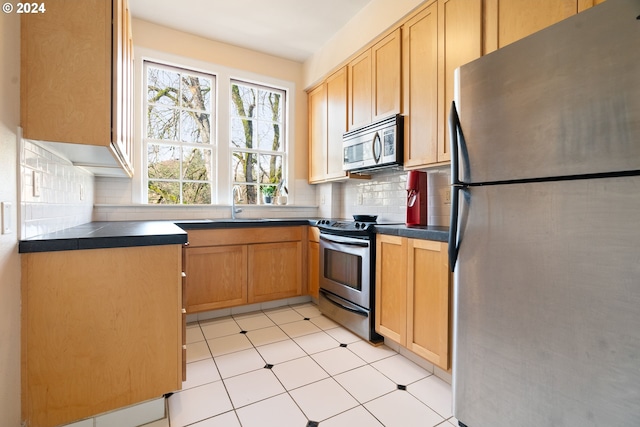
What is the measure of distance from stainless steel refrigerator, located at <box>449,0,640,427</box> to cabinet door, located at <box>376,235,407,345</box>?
75 cm

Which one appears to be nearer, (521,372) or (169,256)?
(521,372)

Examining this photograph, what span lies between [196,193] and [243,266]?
1069mm

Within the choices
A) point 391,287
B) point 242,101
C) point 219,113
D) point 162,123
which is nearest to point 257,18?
point 242,101

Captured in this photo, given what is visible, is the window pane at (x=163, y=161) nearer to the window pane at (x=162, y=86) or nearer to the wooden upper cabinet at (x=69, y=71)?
the window pane at (x=162, y=86)

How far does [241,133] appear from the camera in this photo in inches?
142

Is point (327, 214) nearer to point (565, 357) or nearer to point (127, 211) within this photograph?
point (127, 211)

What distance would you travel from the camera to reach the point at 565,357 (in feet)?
3.21

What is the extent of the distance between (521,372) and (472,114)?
1.02 metres

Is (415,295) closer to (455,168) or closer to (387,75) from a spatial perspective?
(455,168)

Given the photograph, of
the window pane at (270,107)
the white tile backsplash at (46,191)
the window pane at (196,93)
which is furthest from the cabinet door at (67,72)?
the window pane at (270,107)

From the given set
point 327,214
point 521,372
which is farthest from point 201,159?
point 521,372

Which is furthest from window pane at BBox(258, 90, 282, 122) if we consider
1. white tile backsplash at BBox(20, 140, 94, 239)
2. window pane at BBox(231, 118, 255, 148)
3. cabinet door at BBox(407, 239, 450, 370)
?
cabinet door at BBox(407, 239, 450, 370)

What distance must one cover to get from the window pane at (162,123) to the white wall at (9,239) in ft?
6.66

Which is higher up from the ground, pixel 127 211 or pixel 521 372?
pixel 127 211
